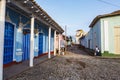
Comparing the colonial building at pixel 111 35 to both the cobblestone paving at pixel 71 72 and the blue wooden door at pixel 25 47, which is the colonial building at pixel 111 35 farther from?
the blue wooden door at pixel 25 47

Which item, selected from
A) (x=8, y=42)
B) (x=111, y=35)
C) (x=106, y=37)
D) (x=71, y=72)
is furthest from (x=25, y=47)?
(x=111, y=35)

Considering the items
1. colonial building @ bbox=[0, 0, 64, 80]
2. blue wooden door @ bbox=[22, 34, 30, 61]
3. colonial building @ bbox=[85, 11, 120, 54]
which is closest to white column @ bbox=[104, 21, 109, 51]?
colonial building @ bbox=[85, 11, 120, 54]

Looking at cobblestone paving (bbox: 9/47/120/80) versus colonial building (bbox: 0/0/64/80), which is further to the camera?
colonial building (bbox: 0/0/64/80)

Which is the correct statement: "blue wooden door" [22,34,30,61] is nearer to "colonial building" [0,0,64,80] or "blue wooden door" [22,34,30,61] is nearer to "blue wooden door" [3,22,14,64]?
"colonial building" [0,0,64,80]

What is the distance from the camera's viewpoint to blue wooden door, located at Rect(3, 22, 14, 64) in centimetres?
923

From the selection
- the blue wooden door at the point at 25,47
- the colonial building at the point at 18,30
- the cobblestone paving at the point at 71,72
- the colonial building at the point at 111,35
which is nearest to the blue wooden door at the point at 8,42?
the colonial building at the point at 18,30

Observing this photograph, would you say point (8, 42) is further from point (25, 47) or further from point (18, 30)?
point (25, 47)

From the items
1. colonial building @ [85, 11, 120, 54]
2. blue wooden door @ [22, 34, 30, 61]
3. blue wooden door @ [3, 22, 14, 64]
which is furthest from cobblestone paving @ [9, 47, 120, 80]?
colonial building @ [85, 11, 120, 54]

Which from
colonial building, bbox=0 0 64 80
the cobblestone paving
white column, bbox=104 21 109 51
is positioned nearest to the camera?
the cobblestone paving

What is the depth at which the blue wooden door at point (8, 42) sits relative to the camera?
30.3 ft

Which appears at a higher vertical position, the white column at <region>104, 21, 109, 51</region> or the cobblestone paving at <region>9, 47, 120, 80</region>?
the white column at <region>104, 21, 109, 51</region>

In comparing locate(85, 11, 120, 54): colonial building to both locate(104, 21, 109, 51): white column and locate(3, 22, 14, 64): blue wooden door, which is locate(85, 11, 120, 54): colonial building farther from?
locate(3, 22, 14, 64): blue wooden door

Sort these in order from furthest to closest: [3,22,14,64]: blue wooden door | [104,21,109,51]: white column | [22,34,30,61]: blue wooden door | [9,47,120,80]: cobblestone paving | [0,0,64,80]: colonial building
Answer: [104,21,109,51]: white column → [22,34,30,61]: blue wooden door → [3,22,14,64]: blue wooden door → [0,0,64,80]: colonial building → [9,47,120,80]: cobblestone paving

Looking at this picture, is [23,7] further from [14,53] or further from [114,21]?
[114,21]
